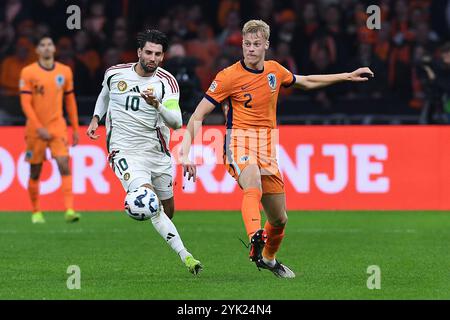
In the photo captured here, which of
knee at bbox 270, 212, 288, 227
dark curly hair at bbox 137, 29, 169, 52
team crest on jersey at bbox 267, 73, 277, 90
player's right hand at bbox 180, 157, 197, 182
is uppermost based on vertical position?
dark curly hair at bbox 137, 29, 169, 52

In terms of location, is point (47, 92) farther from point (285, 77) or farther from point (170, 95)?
Answer: point (285, 77)

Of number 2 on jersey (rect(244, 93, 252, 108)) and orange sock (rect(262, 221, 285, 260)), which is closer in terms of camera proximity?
number 2 on jersey (rect(244, 93, 252, 108))

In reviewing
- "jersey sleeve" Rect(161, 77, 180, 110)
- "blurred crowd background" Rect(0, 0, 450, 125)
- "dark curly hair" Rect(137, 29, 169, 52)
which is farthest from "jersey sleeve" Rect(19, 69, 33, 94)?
"dark curly hair" Rect(137, 29, 169, 52)

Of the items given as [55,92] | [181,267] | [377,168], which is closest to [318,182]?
[377,168]

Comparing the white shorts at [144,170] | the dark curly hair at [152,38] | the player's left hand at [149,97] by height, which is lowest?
the white shorts at [144,170]

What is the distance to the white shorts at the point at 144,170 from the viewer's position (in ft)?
32.6

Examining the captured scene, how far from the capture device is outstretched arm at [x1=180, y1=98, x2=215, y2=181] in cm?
917

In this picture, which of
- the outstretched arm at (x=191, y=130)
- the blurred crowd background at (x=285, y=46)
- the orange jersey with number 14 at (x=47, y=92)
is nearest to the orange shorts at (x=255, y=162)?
the outstretched arm at (x=191, y=130)

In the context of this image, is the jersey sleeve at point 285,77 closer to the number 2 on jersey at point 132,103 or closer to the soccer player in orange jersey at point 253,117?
the soccer player in orange jersey at point 253,117

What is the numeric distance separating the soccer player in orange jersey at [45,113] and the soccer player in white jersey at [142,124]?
19.4ft

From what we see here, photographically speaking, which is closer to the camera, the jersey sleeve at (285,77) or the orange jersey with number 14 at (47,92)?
the jersey sleeve at (285,77)

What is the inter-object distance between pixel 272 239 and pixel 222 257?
164 cm

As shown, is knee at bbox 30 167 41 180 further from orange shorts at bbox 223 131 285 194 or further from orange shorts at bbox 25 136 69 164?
orange shorts at bbox 223 131 285 194

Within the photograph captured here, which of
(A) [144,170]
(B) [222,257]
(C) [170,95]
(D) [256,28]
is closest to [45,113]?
(B) [222,257]
